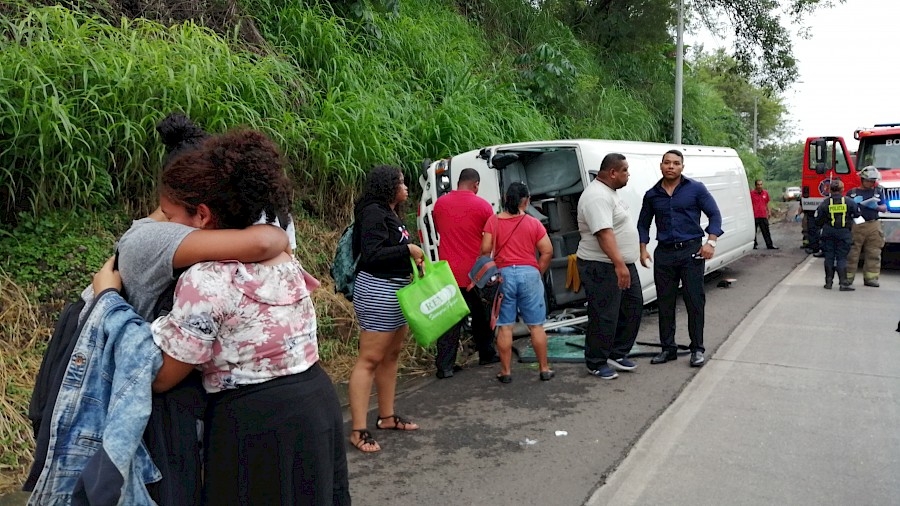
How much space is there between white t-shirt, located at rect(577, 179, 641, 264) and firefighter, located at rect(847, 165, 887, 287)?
666 cm

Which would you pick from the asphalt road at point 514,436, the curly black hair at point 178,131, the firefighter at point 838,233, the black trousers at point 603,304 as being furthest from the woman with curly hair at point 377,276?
the firefighter at point 838,233

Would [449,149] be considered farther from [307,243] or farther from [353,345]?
[353,345]

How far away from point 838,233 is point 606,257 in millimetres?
6743

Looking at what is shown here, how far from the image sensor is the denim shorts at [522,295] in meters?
6.02

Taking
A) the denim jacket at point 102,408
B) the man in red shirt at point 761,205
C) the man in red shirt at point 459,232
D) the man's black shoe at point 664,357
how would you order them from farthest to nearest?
the man in red shirt at point 761,205 → the man's black shoe at point 664,357 → the man in red shirt at point 459,232 → the denim jacket at point 102,408

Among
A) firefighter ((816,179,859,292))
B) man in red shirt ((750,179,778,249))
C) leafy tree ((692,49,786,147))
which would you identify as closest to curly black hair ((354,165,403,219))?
firefighter ((816,179,859,292))

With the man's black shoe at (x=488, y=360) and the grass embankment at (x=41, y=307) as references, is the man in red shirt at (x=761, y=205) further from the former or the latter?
the grass embankment at (x=41, y=307)

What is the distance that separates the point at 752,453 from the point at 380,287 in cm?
253

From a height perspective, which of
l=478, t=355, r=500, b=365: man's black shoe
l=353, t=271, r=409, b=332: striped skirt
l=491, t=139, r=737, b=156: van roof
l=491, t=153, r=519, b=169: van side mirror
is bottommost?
l=478, t=355, r=500, b=365: man's black shoe

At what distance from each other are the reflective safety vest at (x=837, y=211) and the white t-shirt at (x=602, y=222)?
634 cm

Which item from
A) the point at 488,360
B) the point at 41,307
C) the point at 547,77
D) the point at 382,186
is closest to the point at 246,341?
the point at 382,186

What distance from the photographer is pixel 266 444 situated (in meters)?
2.20

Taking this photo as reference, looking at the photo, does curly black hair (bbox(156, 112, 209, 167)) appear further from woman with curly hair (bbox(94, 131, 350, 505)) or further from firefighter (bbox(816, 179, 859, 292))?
firefighter (bbox(816, 179, 859, 292))

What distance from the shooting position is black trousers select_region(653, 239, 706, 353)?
21.2 ft
